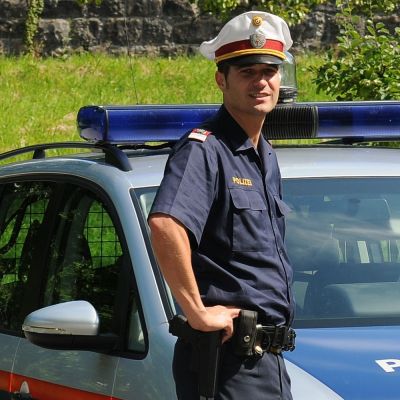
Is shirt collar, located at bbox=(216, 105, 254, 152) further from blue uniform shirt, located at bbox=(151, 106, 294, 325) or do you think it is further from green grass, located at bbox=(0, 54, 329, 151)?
green grass, located at bbox=(0, 54, 329, 151)

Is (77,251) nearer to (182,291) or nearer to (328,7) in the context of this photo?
(182,291)

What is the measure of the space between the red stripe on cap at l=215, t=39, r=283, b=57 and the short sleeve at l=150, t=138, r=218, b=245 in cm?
31

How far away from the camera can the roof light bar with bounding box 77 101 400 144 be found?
177 inches

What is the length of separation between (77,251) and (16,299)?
0.37 meters

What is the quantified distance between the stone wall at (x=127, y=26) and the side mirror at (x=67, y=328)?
14753 mm

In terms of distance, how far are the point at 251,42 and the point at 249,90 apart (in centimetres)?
14

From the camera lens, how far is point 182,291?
319 cm

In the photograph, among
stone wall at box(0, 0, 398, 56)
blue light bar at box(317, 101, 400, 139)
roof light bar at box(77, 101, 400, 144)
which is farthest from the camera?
stone wall at box(0, 0, 398, 56)

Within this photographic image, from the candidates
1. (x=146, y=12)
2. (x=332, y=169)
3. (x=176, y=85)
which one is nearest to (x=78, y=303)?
(x=332, y=169)

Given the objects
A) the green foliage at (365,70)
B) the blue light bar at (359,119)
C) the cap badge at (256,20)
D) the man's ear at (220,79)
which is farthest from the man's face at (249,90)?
the green foliage at (365,70)

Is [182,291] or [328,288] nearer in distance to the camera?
[182,291]

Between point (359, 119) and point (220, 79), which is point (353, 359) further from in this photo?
point (359, 119)

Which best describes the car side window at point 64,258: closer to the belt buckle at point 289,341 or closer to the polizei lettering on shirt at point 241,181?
the belt buckle at point 289,341

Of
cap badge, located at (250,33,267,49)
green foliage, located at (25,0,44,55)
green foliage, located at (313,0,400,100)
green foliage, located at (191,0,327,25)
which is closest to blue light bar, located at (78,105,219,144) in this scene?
cap badge, located at (250,33,267,49)
